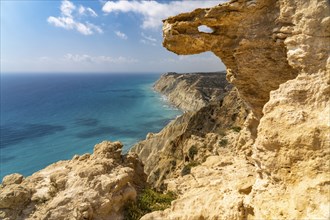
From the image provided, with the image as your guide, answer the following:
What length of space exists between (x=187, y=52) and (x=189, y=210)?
7758 millimetres

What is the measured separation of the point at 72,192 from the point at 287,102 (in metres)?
11.4

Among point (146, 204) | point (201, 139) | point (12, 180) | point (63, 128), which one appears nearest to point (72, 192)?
point (146, 204)

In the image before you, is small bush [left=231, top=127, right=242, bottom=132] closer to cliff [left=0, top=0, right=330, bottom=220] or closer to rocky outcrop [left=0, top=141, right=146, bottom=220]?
cliff [left=0, top=0, right=330, bottom=220]

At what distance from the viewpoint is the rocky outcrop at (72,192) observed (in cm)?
1271

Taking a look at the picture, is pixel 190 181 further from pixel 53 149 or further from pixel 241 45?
pixel 53 149

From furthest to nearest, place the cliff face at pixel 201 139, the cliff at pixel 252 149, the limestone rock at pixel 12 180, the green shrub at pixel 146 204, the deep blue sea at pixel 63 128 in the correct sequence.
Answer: the deep blue sea at pixel 63 128
the cliff face at pixel 201 139
the limestone rock at pixel 12 180
the green shrub at pixel 146 204
the cliff at pixel 252 149

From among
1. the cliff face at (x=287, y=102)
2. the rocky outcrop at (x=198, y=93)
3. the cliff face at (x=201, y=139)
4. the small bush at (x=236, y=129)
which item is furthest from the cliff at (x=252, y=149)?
the rocky outcrop at (x=198, y=93)

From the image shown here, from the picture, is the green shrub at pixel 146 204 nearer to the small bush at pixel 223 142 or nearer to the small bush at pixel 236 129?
the small bush at pixel 223 142

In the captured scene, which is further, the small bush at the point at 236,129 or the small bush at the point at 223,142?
the small bush at the point at 236,129

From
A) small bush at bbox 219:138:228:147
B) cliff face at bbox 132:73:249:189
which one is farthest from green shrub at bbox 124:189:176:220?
small bush at bbox 219:138:228:147

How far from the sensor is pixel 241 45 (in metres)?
11.5

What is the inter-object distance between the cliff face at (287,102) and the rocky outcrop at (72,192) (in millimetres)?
3382

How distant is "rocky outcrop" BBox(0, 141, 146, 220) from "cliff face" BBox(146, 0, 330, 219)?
11.1 ft

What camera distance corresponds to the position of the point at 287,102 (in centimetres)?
840
